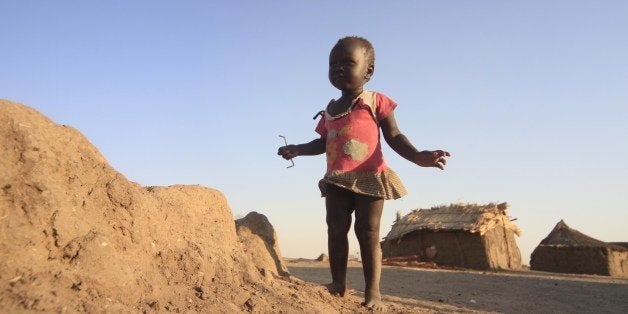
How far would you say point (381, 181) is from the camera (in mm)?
3852

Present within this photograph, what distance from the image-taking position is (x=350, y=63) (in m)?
4.10

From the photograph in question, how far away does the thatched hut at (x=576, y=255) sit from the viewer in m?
16.0

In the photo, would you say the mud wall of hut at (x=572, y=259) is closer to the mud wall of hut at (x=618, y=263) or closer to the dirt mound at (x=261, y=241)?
the mud wall of hut at (x=618, y=263)

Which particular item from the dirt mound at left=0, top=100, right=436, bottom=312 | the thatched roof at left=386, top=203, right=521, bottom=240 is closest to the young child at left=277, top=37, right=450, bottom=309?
the dirt mound at left=0, top=100, right=436, bottom=312

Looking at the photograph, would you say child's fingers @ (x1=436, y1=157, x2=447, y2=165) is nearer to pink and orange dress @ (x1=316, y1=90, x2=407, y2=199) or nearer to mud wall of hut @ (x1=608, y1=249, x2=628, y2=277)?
pink and orange dress @ (x1=316, y1=90, x2=407, y2=199)

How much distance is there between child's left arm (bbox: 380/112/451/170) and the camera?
3.87m

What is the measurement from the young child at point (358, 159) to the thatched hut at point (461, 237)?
1177cm

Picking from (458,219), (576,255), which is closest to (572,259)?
(576,255)

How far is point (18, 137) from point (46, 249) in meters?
0.51

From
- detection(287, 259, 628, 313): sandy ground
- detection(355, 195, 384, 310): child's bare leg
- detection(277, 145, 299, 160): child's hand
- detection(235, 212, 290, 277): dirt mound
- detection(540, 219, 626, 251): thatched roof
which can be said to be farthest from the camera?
detection(540, 219, 626, 251): thatched roof

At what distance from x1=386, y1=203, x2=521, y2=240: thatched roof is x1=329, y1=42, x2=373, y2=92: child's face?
38.9 ft

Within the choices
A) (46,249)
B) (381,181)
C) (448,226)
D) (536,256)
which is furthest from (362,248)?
(536,256)

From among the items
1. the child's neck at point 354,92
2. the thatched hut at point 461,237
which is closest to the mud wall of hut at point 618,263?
the thatched hut at point 461,237

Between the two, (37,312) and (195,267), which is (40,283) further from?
(195,267)
